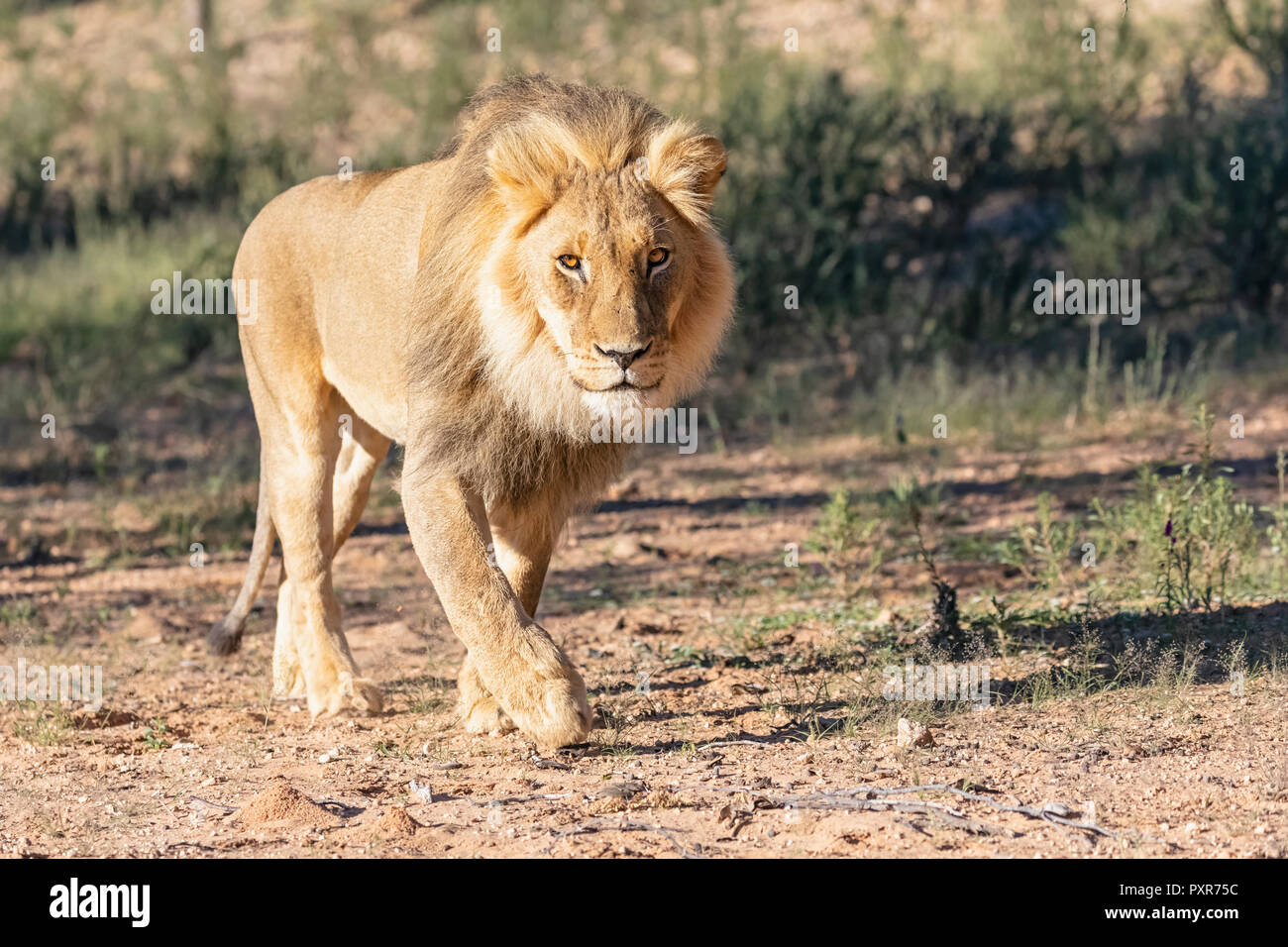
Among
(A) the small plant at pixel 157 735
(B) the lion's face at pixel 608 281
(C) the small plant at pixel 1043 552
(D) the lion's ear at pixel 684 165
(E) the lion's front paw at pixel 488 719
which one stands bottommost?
(A) the small plant at pixel 157 735

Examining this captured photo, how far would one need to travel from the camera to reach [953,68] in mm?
16500

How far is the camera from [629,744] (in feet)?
16.9

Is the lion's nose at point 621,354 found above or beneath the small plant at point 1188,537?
above

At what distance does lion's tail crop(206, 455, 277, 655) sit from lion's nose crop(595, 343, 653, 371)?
2.63 meters

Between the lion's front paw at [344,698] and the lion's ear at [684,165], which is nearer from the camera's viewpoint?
the lion's ear at [684,165]

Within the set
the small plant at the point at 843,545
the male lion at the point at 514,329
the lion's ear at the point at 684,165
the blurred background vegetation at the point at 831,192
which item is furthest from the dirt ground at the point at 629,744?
the blurred background vegetation at the point at 831,192

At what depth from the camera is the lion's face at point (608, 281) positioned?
4477mm

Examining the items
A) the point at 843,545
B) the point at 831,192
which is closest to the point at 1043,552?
the point at 843,545

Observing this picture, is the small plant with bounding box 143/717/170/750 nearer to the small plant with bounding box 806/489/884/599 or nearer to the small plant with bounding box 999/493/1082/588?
the small plant with bounding box 806/489/884/599

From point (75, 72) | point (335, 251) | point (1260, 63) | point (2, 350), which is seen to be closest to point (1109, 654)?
point (335, 251)

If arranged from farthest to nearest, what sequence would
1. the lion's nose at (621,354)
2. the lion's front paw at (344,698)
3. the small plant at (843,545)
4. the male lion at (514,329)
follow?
the small plant at (843,545), the lion's front paw at (344,698), the male lion at (514,329), the lion's nose at (621,354)

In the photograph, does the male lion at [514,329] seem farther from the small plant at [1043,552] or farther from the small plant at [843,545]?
the small plant at [1043,552]

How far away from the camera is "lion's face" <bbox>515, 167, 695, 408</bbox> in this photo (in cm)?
448

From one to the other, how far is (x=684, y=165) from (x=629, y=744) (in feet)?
A: 6.39
